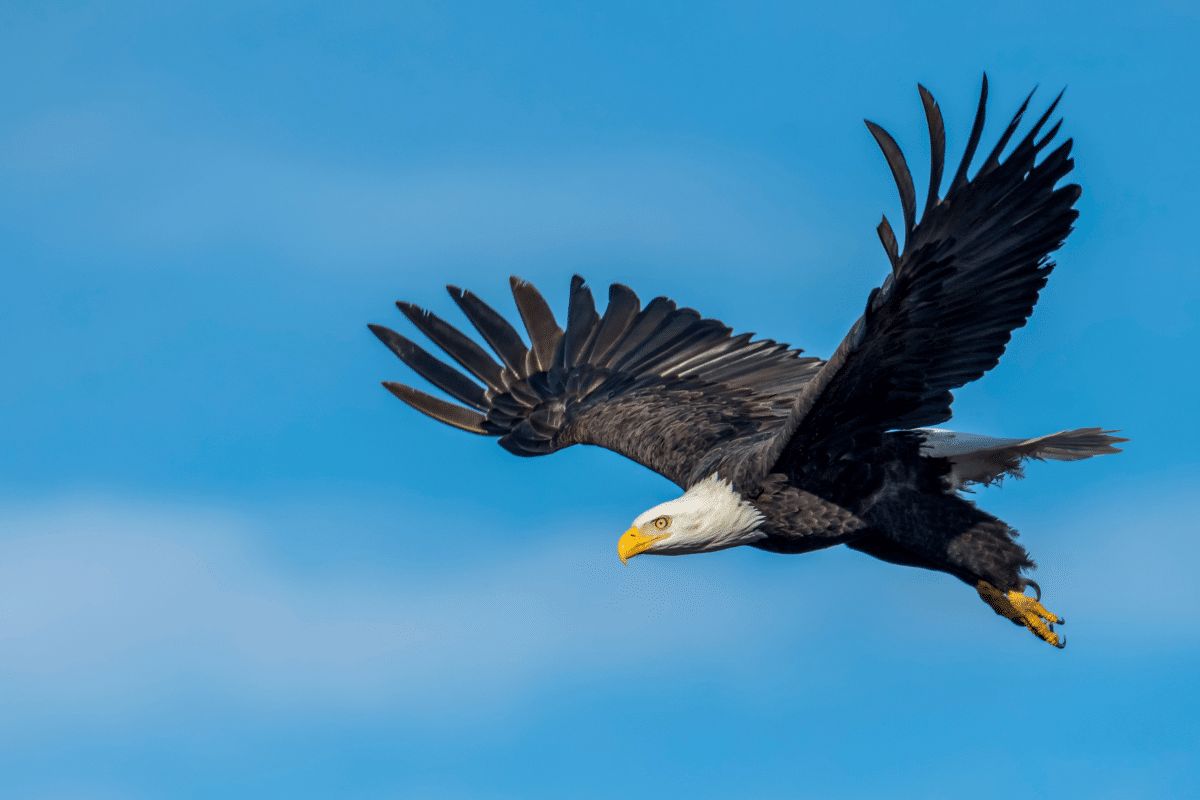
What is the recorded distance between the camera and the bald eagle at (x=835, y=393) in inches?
370

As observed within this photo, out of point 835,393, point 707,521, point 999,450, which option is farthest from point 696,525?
point 999,450

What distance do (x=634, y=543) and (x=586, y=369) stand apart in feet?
11.3

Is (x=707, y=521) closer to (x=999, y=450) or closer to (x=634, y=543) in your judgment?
(x=634, y=543)

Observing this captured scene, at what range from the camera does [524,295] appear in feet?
46.3

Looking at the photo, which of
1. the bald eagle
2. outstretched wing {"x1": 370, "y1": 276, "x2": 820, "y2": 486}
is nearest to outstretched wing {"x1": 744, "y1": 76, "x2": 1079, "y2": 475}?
the bald eagle

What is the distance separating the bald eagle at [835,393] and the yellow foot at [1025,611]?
1 centimetres

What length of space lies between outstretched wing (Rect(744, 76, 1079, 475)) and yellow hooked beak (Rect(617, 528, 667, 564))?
0.98 m

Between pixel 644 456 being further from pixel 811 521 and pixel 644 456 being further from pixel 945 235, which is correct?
pixel 945 235

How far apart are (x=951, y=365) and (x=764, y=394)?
317 centimetres

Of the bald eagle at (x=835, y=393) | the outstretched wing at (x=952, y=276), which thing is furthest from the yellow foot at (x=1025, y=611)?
the outstretched wing at (x=952, y=276)

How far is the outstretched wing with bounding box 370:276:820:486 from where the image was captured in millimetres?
13250

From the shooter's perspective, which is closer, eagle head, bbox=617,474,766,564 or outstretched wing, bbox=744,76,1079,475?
outstretched wing, bbox=744,76,1079,475

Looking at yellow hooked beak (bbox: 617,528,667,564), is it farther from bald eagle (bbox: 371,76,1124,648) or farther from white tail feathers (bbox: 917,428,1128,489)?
white tail feathers (bbox: 917,428,1128,489)

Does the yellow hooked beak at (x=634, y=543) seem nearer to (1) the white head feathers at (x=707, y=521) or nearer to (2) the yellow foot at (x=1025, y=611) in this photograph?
(1) the white head feathers at (x=707, y=521)
